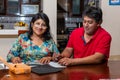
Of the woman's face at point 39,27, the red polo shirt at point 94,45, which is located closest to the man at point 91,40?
the red polo shirt at point 94,45

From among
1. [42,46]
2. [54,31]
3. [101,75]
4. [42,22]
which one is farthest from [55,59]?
[54,31]

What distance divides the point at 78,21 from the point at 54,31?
81.2 inches

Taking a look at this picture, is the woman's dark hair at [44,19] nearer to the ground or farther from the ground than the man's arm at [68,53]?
farther from the ground

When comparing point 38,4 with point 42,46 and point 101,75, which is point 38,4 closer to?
point 42,46

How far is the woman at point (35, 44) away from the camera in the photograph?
2.38 meters

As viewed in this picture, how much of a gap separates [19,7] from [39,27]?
3.36 metres

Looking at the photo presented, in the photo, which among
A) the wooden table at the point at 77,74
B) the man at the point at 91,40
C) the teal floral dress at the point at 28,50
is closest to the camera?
the wooden table at the point at 77,74

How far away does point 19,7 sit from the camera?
5629mm

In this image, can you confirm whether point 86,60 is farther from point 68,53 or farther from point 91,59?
point 68,53

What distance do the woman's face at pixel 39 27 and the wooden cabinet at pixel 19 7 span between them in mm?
3179

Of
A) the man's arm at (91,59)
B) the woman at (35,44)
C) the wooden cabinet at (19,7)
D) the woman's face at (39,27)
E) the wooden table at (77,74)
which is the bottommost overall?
the wooden table at (77,74)

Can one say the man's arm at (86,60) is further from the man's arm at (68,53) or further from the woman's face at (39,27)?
the woman's face at (39,27)

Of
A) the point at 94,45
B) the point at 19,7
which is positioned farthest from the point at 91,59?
the point at 19,7

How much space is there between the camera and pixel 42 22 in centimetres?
243
